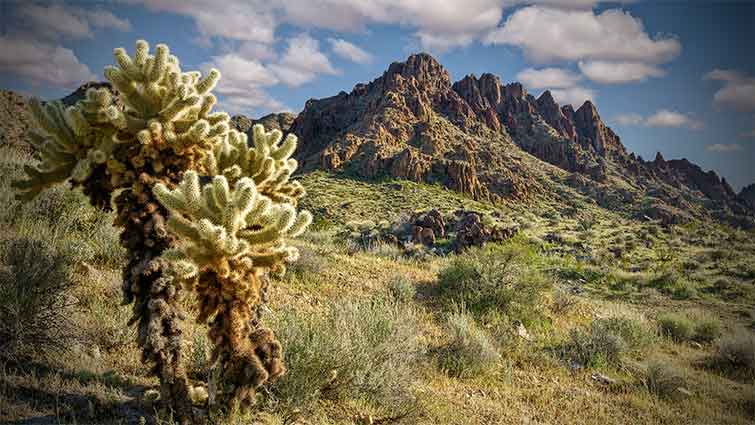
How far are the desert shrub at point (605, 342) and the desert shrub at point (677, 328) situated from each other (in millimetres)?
1549

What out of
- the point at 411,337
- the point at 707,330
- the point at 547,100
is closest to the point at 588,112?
the point at 547,100

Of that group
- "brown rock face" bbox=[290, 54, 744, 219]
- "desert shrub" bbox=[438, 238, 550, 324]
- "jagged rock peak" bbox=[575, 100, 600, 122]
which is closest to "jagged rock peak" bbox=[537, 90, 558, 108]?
"brown rock face" bbox=[290, 54, 744, 219]

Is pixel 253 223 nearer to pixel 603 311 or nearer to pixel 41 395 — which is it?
pixel 41 395

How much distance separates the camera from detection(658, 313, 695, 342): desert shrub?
28.0 ft

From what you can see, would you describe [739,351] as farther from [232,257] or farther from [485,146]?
[485,146]

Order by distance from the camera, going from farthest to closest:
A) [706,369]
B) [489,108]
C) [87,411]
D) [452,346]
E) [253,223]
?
[489,108]
[706,369]
[452,346]
[87,411]
[253,223]

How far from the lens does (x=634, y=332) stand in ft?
24.1

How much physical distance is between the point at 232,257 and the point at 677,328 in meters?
9.64

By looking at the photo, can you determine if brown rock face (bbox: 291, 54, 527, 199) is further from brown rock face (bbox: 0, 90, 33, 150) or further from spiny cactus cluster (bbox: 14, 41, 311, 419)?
spiny cactus cluster (bbox: 14, 41, 311, 419)

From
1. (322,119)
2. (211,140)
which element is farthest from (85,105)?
(322,119)

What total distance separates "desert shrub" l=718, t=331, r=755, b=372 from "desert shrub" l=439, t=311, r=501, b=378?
4.50 metres

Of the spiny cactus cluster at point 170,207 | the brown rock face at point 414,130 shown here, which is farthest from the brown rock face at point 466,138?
the spiny cactus cluster at point 170,207

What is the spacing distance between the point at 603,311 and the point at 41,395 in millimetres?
9808

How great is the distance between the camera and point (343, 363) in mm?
4105
